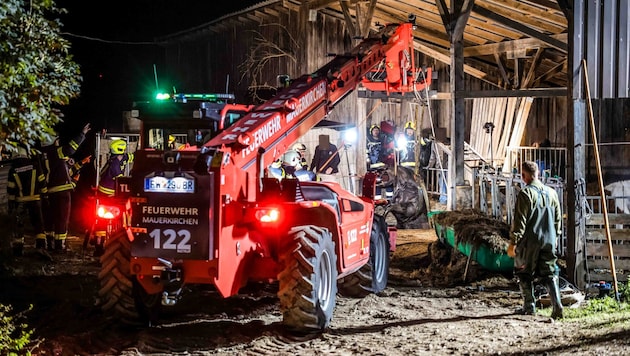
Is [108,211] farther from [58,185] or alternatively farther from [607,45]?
[607,45]

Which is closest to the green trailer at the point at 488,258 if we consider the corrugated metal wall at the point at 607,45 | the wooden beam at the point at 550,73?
the corrugated metal wall at the point at 607,45

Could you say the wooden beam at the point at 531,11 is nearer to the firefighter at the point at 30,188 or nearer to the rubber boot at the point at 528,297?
the rubber boot at the point at 528,297

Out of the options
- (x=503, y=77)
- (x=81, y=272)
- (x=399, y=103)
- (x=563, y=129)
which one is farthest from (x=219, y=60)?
(x=81, y=272)

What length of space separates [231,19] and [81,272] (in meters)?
13.4

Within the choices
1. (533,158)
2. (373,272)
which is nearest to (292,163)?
(373,272)

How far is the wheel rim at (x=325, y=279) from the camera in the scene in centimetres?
888

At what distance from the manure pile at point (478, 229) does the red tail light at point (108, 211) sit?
598cm

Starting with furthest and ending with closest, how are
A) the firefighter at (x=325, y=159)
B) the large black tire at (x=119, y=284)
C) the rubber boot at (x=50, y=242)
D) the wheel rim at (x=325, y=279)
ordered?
the firefighter at (x=325, y=159) < the rubber boot at (x=50, y=242) < the wheel rim at (x=325, y=279) < the large black tire at (x=119, y=284)

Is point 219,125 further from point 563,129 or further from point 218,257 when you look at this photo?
point 563,129

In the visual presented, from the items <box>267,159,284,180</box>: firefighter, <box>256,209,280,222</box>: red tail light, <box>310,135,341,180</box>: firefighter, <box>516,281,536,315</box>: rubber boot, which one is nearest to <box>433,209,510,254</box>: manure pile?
<box>516,281,536,315</box>: rubber boot

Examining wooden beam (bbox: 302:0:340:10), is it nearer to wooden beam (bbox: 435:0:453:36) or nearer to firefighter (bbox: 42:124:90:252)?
wooden beam (bbox: 435:0:453:36)

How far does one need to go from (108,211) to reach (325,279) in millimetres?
2628

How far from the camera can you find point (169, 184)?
8.04 meters

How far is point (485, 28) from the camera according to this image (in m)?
19.4
